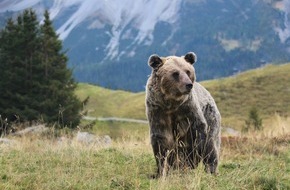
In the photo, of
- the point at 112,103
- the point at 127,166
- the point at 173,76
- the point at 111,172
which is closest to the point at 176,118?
the point at 173,76

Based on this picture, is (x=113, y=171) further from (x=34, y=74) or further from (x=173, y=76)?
(x=34, y=74)

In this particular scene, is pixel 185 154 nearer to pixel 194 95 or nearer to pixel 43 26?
pixel 194 95

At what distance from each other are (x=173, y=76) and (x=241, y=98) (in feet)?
436

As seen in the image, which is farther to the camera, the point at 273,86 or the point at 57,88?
the point at 273,86

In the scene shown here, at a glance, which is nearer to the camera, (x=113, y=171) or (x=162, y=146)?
(x=162, y=146)

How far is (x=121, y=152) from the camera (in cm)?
1370

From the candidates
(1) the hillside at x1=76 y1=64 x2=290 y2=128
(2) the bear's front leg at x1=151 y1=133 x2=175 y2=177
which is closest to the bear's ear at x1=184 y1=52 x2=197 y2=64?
(2) the bear's front leg at x1=151 y1=133 x2=175 y2=177

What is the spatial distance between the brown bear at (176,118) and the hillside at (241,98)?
10938 cm

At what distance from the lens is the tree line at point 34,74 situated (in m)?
42.3

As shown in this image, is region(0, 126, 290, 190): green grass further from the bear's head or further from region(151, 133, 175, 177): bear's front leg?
the bear's head

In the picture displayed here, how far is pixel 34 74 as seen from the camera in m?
46.0

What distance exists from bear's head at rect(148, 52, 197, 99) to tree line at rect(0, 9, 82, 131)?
31767mm

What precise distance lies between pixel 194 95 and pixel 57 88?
1370 inches

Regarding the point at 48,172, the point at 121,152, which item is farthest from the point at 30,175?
the point at 121,152
